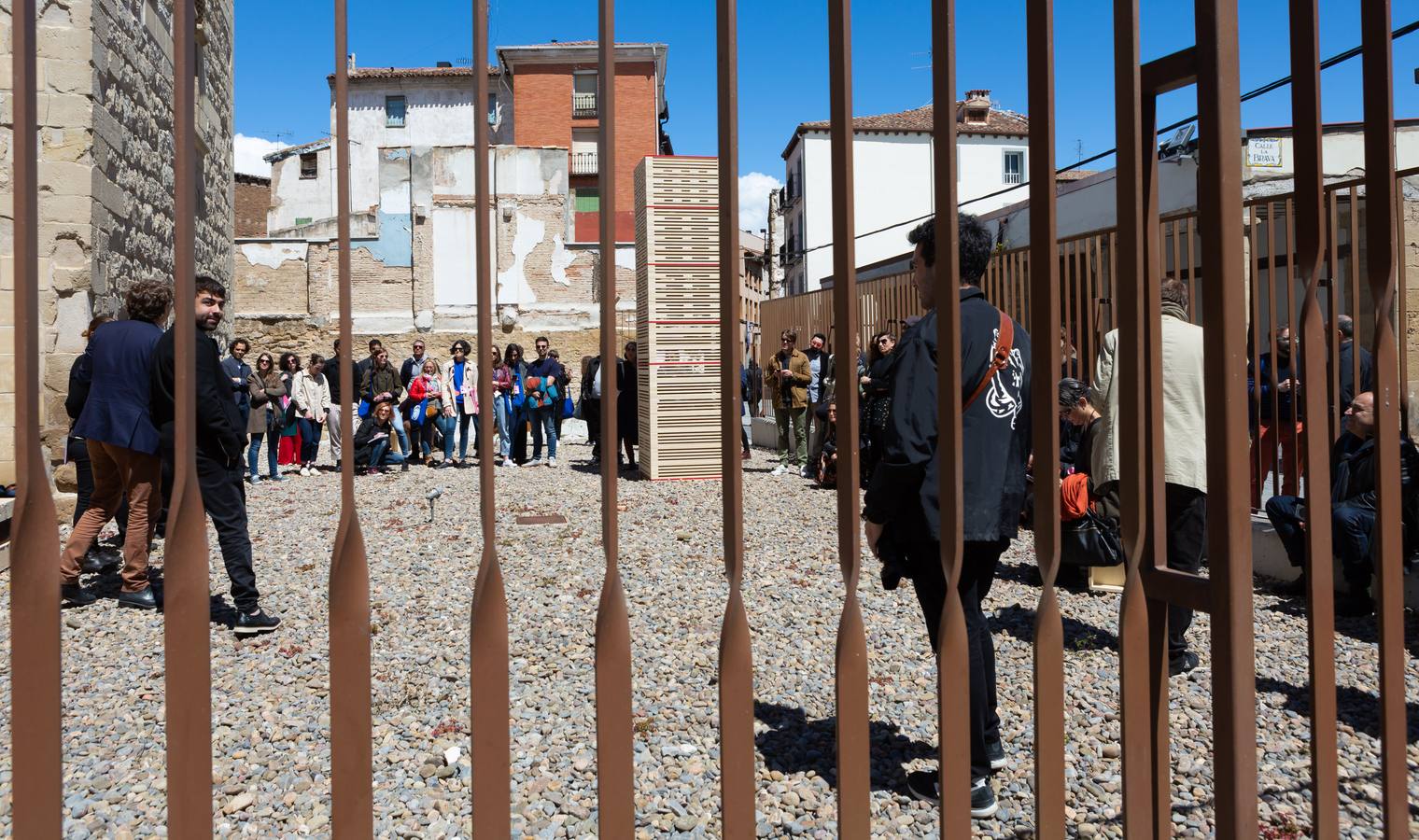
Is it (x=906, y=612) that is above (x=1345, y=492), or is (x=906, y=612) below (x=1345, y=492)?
below

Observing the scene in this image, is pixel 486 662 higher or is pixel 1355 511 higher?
pixel 486 662

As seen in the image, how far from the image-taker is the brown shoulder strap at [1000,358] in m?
3.08

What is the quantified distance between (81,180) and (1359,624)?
9811 mm

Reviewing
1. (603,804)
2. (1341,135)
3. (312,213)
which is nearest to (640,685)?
(603,804)

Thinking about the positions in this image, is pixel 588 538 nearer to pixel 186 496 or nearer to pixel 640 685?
pixel 640 685

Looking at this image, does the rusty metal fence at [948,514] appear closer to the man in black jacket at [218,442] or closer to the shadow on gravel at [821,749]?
the shadow on gravel at [821,749]

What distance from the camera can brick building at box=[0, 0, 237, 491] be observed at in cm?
823

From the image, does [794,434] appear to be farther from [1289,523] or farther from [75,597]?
[75,597]

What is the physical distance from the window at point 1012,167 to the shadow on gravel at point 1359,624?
39.4 m

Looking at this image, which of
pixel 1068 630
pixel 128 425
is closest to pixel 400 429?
pixel 128 425

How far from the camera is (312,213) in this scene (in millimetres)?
41656

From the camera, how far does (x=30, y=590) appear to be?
1096mm

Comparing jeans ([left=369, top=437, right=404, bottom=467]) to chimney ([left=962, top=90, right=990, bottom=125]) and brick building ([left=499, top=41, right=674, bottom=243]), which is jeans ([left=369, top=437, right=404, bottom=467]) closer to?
brick building ([left=499, top=41, right=674, bottom=243])

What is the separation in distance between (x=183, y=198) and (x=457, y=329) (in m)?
31.5
